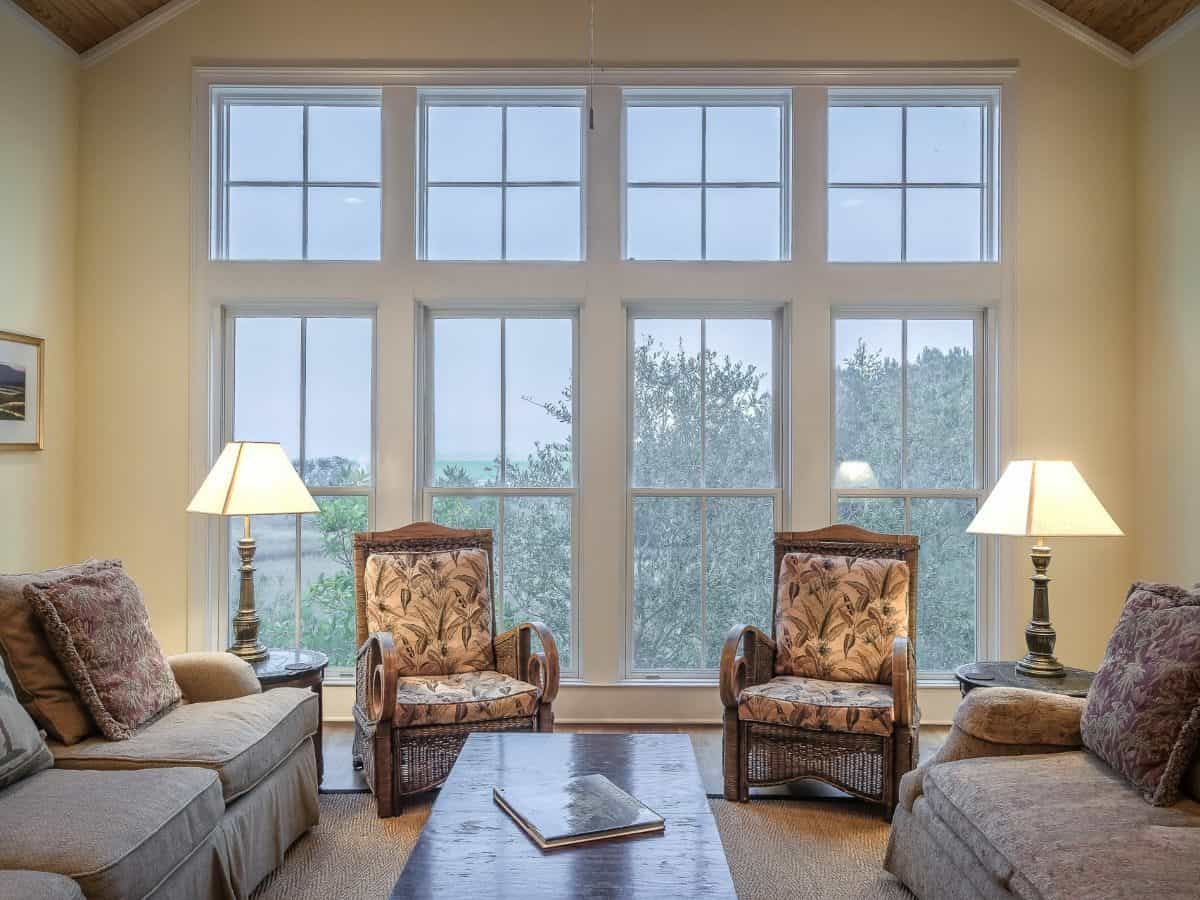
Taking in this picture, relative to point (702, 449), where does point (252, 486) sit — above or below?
below

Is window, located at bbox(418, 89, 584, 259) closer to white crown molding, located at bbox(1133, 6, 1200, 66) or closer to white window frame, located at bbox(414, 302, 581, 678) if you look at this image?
white window frame, located at bbox(414, 302, 581, 678)

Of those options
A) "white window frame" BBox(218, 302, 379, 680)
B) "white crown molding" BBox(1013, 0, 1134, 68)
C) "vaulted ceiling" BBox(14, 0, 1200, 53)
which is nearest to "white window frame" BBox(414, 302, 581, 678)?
"white window frame" BBox(218, 302, 379, 680)

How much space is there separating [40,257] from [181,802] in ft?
9.61

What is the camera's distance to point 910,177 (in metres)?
4.22

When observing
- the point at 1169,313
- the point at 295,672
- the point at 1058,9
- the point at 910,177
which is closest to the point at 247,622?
the point at 295,672

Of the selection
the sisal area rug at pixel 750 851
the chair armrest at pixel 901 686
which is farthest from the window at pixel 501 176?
the sisal area rug at pixel 750 851

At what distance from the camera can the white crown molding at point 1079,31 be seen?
4039mm

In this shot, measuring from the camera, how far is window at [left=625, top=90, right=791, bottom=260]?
166 inches

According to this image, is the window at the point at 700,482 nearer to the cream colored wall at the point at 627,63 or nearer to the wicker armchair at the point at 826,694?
the cream colored wall at the point at 627,63

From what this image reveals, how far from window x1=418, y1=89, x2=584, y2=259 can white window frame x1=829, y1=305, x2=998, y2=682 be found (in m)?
1.52

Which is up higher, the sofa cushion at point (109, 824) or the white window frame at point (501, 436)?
the white window frame at point (501, 436)

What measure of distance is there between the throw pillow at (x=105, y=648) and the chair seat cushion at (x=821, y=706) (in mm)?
2064

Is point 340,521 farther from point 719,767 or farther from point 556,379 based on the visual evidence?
point 719,767

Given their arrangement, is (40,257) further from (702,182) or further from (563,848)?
(563,848)
